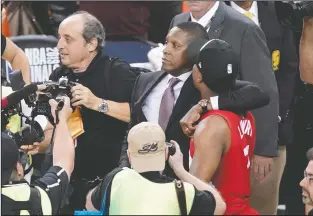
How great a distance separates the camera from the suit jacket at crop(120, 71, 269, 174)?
4812 mm

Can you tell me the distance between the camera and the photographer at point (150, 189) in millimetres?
3975

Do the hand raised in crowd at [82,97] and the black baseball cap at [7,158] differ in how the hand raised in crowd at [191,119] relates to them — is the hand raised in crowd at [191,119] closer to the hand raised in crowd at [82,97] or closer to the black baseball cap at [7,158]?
the hand raised in crowd at [82,97]

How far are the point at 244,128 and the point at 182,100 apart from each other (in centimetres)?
48

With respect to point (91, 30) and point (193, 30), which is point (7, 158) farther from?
point (91, 30)

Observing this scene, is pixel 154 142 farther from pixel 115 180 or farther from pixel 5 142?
pixel 5 142

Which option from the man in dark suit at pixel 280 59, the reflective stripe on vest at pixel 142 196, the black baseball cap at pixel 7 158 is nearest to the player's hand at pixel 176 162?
the reflective stripe on vest at pixel 142 196

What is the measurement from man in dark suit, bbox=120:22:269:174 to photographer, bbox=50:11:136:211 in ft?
0.81

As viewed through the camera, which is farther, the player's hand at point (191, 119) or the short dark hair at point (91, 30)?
the short dark hair at point (91, 30)

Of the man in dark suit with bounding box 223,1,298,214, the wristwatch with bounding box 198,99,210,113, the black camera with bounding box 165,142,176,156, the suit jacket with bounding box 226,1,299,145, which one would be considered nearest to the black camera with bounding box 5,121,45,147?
the black camera with bounding box 165,142,176,156

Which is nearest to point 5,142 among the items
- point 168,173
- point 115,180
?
point 115,180

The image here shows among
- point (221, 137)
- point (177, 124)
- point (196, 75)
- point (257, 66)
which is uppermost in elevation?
point (196, 75)

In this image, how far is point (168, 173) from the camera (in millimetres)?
4703

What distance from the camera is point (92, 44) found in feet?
18.3

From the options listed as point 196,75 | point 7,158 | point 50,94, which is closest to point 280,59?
point 196,75
